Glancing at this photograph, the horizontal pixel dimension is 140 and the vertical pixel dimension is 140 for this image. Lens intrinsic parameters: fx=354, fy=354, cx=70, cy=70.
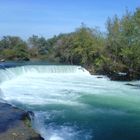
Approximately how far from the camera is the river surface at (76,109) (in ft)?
44.3

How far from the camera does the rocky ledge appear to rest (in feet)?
36.5

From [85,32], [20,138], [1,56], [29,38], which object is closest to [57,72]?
[85,32]

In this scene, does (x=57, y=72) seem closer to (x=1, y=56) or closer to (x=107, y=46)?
(x=107, y=46)

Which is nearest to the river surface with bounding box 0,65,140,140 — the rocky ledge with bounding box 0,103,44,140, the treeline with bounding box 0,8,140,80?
the rocky ledge with bounding box 0,103,44,140

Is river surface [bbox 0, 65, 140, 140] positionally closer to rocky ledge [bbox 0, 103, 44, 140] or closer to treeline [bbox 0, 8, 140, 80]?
rocky ledge [bbox 0, 103, 44, 140]

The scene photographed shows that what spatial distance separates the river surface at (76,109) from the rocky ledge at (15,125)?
0.77 meters

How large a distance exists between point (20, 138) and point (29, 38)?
279 ft

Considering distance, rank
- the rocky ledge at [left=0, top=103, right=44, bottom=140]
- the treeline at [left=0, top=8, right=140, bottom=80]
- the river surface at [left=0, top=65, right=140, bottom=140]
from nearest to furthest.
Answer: the rocky ledge at [left=0, top=103, right=44, bottom=140] < the river surface at [left=0, top=65, right=140, bottom=140] < the treeline at [left=0, top=8, right=140, bottom=80]

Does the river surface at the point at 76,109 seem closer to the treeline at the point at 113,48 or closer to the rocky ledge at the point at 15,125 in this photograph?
the rocky ledge at the point at 15,125

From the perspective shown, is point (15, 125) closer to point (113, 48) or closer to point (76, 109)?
point (76, 109)

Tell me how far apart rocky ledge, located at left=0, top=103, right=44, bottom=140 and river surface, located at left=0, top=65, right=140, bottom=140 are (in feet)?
2.52

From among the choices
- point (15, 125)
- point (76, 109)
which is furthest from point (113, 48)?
point (15, 125)

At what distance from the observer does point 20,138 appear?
1100cm

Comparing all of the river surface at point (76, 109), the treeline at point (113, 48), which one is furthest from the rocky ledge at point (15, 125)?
the treeline at point (113, 48)
